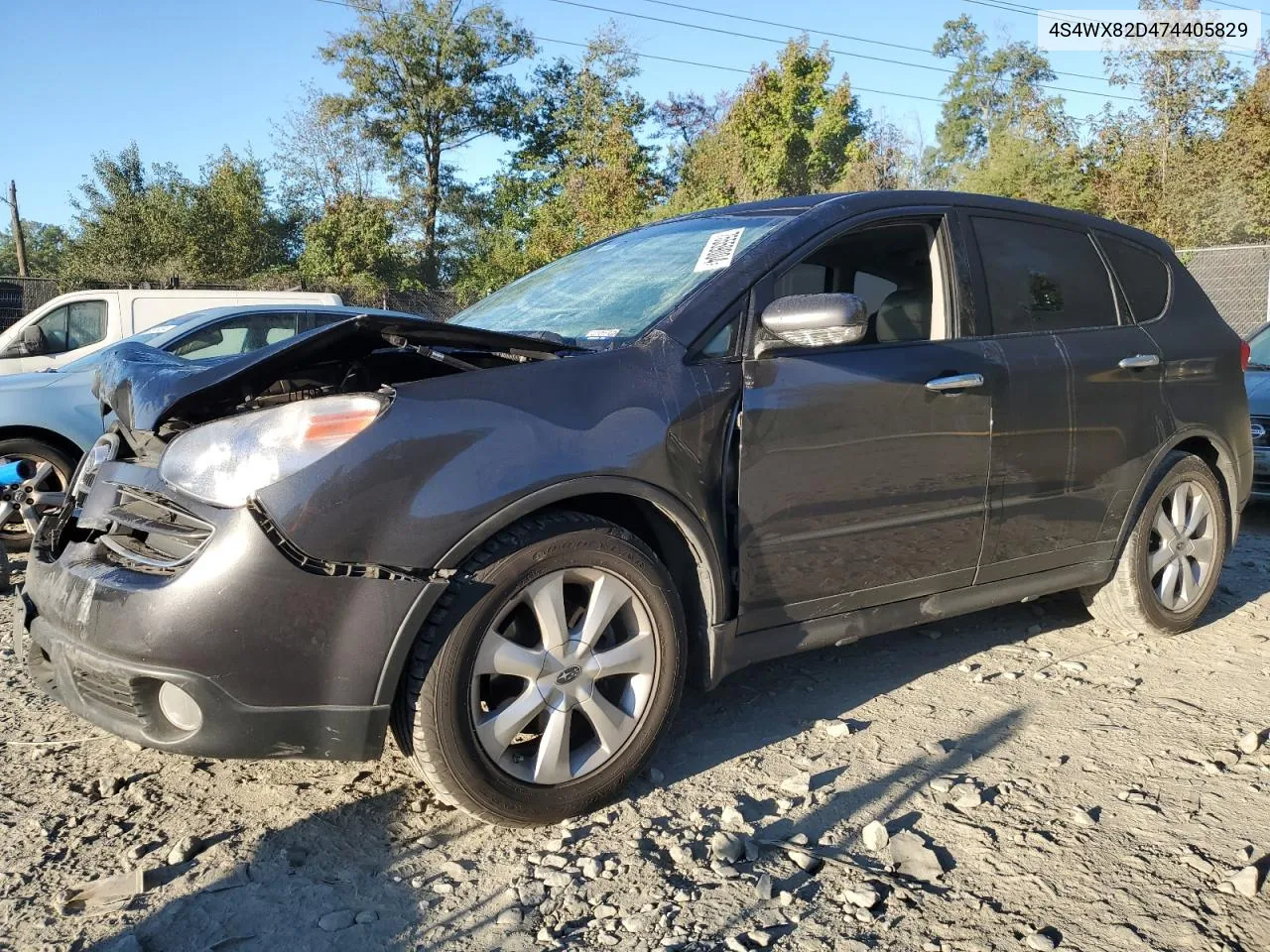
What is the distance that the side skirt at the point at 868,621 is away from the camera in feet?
9.97

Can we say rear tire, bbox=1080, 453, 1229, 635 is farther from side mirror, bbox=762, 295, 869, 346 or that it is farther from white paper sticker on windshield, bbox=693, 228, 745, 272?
white paper sticker on windshield, bbox=693, 228, 745, 272

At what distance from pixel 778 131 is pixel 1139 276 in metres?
25.8

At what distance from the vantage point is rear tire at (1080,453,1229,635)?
4297 mm

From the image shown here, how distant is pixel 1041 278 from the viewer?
Answer: 3.98 meters

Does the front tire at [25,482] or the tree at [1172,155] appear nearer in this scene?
the front tire at [25,482]

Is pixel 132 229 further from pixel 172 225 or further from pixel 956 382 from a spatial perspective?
pixel 956 382

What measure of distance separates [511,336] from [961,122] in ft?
227

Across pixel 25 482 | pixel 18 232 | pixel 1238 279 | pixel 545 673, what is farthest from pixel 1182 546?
pixel 18 232

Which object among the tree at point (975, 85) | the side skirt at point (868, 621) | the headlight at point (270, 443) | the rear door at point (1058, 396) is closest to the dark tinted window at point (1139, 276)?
the rear door at point (1058, 396)

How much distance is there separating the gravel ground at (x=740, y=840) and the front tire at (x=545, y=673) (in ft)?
0.48

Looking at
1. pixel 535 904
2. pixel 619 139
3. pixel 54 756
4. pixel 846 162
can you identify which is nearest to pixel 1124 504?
pixel 535 904

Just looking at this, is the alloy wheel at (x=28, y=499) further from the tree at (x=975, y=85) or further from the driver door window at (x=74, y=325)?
the tree at (x=975, y=85)

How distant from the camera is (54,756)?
3188mm

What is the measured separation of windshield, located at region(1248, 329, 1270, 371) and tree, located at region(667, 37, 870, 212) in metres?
20.2
